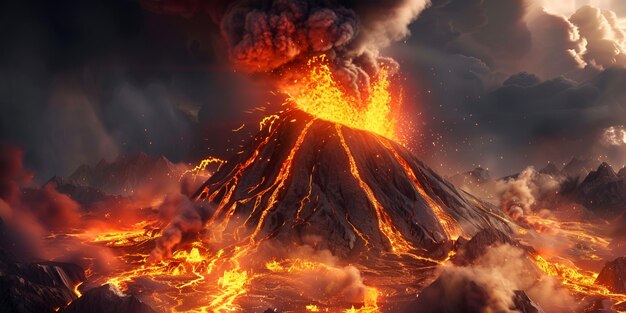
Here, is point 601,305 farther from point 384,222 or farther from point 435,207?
point 435,207

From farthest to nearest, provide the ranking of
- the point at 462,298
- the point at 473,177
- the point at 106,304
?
the point at 473,177 → the point at 106,304 → the point at 462,298

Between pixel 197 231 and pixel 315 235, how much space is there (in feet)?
46.9

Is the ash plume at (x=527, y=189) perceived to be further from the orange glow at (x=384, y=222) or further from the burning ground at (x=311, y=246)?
the orange glow at (x=384, y=222)

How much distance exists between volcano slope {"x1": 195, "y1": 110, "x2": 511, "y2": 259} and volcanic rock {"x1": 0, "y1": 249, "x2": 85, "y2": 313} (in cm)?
2048

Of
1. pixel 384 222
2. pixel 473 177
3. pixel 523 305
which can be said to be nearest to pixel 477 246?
pixel 384 222

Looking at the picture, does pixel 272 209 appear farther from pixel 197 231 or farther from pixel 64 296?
pixel 64 296

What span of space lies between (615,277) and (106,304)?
137 feet

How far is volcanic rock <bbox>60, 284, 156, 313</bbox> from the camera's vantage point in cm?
2947

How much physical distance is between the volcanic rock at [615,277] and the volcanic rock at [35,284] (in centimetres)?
4450

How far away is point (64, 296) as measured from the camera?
109 ft

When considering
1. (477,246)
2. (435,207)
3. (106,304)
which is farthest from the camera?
(435,207)

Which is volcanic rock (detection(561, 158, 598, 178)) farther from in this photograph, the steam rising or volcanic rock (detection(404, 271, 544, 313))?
volcanic rock (detection(404, 271, 544, 313))

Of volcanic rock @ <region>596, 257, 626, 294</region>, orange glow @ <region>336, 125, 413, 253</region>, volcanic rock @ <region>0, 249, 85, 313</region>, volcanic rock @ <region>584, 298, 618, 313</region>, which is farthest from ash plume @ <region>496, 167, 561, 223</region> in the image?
volcanic rock @ <region>0, 249, 85, 313</region>

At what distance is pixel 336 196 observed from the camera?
6116 centimetres
